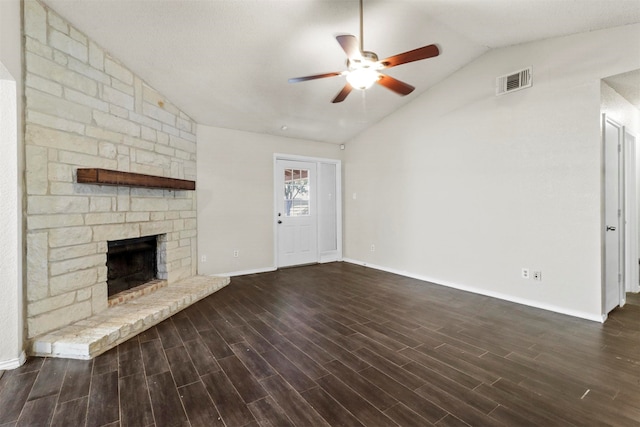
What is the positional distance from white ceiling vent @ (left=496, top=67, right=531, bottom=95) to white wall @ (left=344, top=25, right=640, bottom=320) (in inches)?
2.8

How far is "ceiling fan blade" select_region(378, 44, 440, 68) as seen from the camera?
2.03 m

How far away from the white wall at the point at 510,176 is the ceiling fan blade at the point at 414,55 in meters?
1.96

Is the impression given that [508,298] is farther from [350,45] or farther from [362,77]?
[350,45]

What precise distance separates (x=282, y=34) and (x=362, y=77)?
114cm

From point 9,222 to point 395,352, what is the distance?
A: 304 cm

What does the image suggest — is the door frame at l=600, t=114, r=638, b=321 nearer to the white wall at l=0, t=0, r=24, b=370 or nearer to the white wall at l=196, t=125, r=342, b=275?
the white wall at l=196, t=125, r=342, b=275

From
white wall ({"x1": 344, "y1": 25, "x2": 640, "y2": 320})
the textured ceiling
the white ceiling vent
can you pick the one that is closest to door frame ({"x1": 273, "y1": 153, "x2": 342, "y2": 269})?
white wall ({"x1": 344, "y1": 25, "x2": 640, "y2": 320})

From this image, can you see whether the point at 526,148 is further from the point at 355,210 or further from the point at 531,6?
the point at 355,210

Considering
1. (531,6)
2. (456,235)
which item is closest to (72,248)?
(456,235)

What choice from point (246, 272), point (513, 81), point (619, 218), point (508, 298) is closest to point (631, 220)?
point (619, 218)

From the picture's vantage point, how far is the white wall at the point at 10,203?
6.78 ft

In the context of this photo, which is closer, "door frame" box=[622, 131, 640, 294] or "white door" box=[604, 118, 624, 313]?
"white door" box=[604, 118, 624, 313]

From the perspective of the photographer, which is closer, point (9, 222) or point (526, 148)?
point (9, 222)

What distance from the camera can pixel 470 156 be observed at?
151 inches
